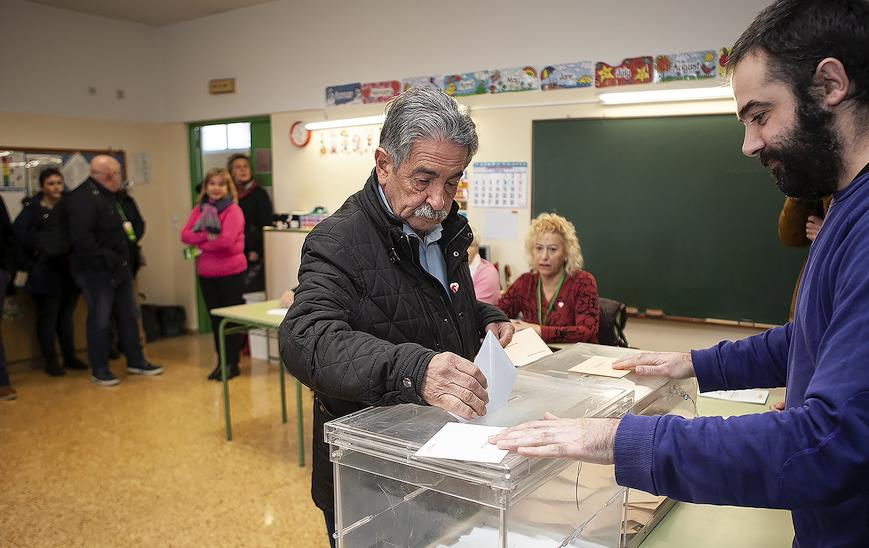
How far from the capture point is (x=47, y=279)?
223 inches

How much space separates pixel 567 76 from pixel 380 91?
1.74m

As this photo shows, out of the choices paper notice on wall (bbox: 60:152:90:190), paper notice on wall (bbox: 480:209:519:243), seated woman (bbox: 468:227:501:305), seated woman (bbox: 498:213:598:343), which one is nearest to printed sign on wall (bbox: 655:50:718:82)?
seated woman (bbox: 498:213:598:343)

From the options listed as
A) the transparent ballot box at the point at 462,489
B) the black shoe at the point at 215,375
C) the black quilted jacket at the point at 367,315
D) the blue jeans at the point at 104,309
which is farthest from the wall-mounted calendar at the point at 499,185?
the transparent ballot box at the point at 462,489

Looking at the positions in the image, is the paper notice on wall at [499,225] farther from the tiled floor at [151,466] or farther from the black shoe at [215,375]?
the black shoe at [215,375]

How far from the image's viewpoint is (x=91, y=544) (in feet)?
9.91

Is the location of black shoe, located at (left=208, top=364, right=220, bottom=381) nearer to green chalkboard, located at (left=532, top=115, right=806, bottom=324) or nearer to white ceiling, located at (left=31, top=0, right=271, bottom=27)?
green chalkboard, located at (left=532, top=115, right=806, bottom=324)

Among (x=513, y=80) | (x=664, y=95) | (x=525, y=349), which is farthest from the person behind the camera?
(x=513, y=80)

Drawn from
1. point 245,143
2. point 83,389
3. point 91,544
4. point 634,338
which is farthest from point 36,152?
point 634,338

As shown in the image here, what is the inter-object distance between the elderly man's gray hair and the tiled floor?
89.5 inches

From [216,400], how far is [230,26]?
151 inches

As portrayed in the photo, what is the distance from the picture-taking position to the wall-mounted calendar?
4.84m

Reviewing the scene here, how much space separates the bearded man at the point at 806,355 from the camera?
2.65 feet

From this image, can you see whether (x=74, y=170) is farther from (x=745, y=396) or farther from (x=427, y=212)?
(x=745, y=396)

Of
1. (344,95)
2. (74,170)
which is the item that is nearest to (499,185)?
(344,95)
